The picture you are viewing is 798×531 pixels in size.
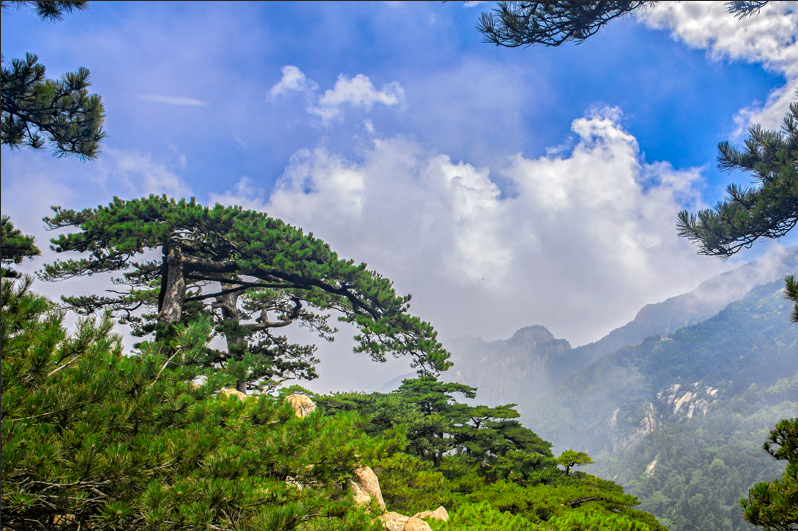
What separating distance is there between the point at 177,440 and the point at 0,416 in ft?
2.95

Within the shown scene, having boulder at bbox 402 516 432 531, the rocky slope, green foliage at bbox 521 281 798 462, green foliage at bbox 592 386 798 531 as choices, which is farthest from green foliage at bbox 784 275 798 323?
the rocky slope

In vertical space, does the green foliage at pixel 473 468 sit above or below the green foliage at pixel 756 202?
below

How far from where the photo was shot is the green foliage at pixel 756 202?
1020 centimetres

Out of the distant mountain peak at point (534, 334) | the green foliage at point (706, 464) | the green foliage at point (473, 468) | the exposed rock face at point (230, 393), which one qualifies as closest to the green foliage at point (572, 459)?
the green foliage at point (473, 468)

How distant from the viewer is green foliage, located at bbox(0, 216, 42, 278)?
24.5ft

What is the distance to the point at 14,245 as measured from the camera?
7.64 metres

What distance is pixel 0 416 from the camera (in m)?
1.99

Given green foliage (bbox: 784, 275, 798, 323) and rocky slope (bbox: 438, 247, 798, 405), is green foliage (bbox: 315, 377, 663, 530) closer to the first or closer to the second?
green foliage (bbox: 784, 275, 798, 323)

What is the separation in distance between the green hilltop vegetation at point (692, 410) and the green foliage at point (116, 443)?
55170 mm

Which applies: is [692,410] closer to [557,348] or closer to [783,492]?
[783,492]

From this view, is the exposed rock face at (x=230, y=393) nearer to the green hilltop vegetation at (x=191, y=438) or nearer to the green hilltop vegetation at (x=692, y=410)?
the green hilltop vegetation at (x=191, y=438)

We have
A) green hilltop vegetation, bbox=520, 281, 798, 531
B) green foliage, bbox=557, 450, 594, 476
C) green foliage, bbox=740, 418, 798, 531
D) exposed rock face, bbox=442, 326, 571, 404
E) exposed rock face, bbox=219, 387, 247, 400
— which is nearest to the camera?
exposed rock face, bbox=219, 387, 247, 400

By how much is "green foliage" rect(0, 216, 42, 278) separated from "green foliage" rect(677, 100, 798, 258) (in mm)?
16213

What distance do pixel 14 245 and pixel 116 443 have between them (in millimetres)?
7881
